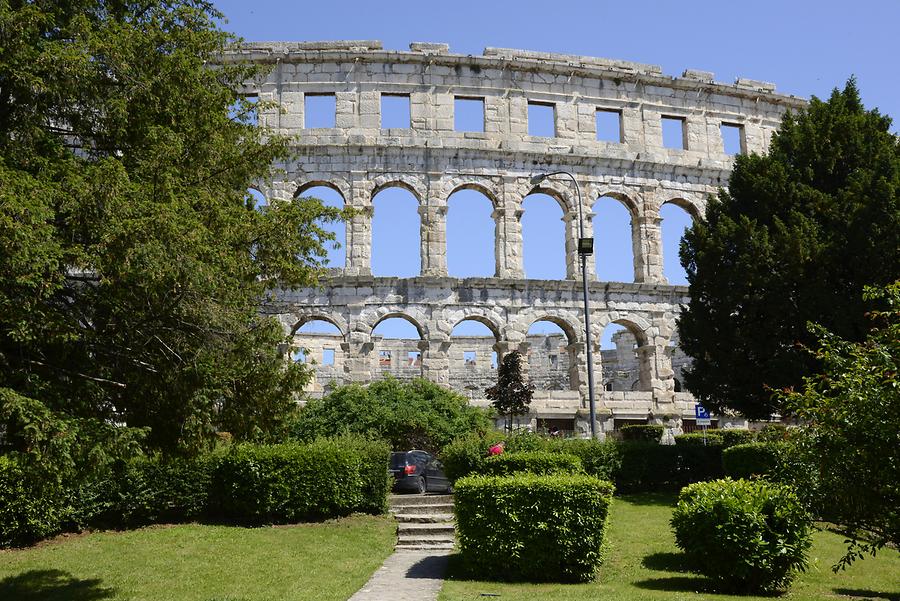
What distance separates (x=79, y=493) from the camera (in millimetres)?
13578

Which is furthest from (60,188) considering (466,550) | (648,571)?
(648,571)

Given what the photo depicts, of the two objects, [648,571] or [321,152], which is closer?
[648,571]

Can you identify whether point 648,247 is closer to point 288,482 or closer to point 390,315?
point 390,315

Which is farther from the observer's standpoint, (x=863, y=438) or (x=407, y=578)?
(x=407, y=578)

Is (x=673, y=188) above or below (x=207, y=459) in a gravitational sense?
above

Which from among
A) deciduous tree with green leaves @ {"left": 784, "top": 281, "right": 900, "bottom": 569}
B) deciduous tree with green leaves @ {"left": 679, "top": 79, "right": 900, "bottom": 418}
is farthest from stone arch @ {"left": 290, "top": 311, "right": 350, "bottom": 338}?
deciduous tree with green leaves @ {"left": 784, "top": 281, "right": 900, "bottom": 569}

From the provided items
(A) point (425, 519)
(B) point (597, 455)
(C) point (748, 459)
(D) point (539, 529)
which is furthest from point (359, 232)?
(D) point (539, 529)

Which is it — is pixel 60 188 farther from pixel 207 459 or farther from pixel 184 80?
pixel 207 459

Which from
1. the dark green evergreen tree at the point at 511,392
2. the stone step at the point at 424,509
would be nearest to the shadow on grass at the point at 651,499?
the stone step at the point at 424,509

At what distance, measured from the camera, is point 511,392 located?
79.7ft

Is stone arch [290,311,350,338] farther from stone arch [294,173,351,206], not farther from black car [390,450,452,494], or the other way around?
black car [390,450,452,494]

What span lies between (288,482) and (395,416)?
5232 mm

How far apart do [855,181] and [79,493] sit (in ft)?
61.6

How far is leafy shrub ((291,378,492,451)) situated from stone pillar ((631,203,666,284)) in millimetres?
12564
